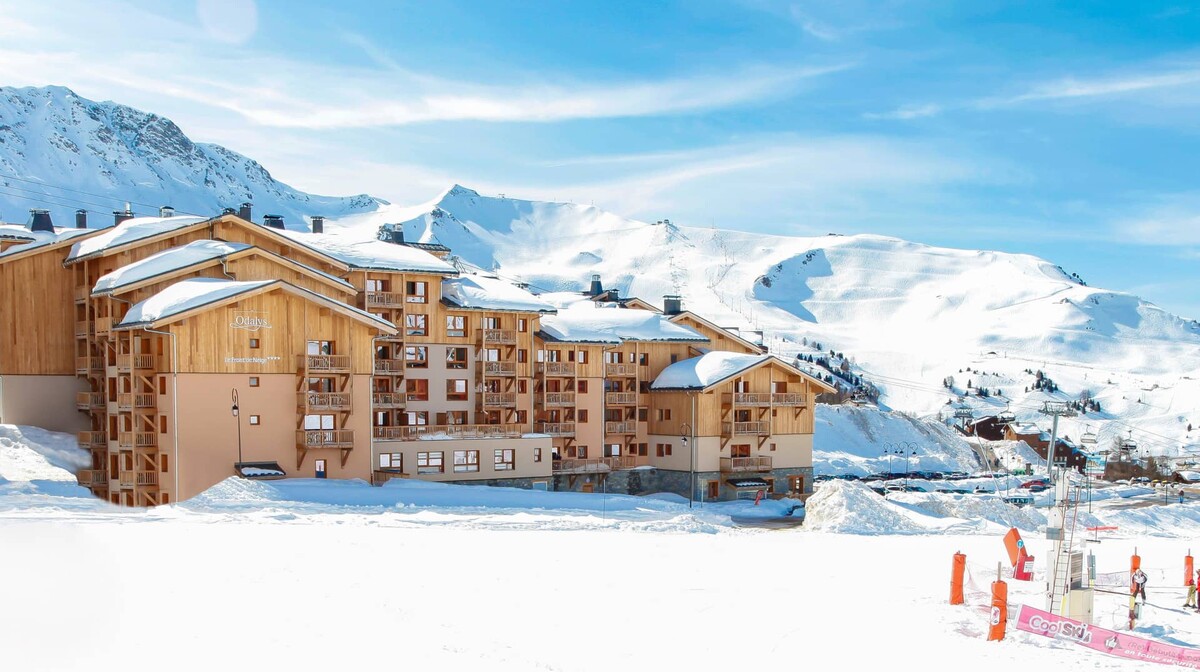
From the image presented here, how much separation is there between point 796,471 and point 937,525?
57.7 ft

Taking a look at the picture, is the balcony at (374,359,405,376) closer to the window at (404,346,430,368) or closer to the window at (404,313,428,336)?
the window at (404,346,430,368)

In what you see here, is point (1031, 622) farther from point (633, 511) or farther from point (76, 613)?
point (633, 511)

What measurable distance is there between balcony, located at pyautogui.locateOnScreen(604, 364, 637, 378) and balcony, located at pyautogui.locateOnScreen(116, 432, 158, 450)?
26.1 metres

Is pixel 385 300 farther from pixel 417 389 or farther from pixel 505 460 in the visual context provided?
pixel 505 460

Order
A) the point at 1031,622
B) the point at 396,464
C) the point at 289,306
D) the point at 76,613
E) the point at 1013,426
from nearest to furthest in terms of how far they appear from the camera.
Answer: the point at 76,613
the point at 1031,622
the point at 289,306
the point at 396,464
the point at 1013,426

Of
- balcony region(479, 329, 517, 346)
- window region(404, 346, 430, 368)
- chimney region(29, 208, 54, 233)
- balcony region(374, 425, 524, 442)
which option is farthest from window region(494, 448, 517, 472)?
chimney region(29, 208, 54, 233)

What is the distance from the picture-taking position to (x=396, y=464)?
53.3m

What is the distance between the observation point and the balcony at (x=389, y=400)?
179 ft

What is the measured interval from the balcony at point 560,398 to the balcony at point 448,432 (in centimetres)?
306

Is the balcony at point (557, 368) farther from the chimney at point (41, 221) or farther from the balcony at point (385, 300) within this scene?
the chimney at point (41, 221)

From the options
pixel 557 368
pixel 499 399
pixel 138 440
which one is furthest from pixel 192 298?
pixel 557 368

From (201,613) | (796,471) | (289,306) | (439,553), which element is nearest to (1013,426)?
(796,471)

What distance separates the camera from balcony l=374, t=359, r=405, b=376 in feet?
180

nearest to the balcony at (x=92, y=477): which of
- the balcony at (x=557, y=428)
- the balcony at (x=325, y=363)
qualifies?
the balcony at (x=325, y=363)
